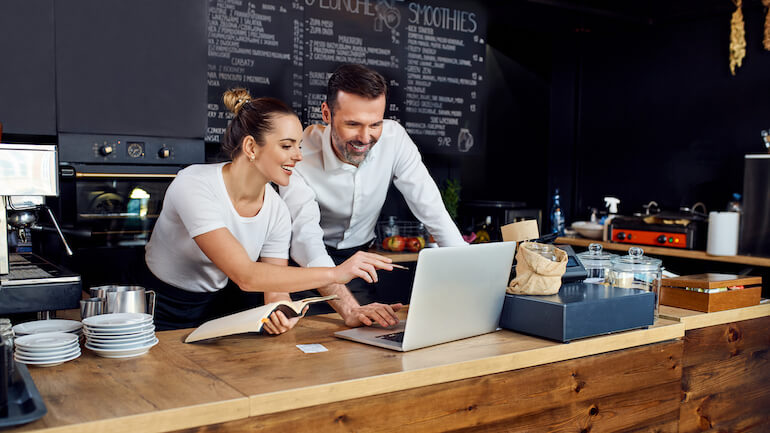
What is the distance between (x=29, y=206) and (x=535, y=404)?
142 cm

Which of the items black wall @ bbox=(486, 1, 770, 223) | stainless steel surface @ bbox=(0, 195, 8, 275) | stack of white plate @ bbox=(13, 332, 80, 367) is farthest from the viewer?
black wall @ bbox=(486, 1, 770, 223)

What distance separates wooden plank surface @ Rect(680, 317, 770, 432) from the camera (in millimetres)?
2039

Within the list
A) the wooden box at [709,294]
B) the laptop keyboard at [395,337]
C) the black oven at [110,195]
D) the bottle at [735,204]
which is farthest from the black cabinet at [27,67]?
the bottle at [735,204]

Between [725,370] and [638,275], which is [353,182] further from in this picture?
[725,370]

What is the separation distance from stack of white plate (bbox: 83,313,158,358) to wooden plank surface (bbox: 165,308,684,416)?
11 cm

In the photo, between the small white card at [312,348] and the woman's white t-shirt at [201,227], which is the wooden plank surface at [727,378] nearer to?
the small white card at [312,348]

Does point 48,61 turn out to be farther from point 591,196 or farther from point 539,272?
point 591,196

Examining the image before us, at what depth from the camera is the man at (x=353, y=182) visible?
232 cm

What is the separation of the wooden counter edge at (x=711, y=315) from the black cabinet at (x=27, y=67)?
268cm

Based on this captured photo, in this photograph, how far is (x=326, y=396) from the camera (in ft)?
4.35

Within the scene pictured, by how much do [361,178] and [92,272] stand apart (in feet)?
4.62

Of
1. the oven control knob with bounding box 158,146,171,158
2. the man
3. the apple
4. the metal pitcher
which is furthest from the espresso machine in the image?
the apple

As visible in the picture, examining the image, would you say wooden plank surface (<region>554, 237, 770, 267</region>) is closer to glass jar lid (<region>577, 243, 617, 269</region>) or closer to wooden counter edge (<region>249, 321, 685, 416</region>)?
glass jar lid (<region>577, 243, 617, 269</region>)

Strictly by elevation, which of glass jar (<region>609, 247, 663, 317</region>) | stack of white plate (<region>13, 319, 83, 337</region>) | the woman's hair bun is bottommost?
stack of white plate (<region>13, 319, 83, 337</region>)
